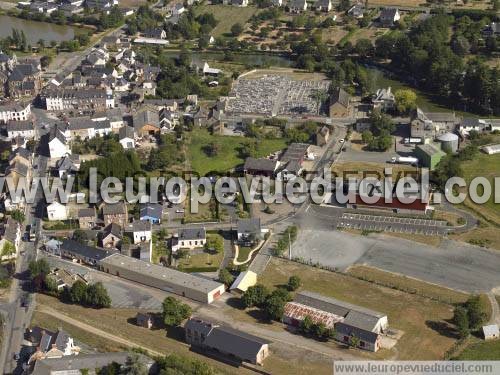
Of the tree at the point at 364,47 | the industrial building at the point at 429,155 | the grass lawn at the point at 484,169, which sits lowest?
the grass lawn at the point at 484,169

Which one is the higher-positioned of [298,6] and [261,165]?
[298,6]

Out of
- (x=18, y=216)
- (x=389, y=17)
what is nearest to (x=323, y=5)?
(x=389, y=17)

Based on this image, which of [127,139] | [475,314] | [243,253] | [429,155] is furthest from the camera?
[127,139]

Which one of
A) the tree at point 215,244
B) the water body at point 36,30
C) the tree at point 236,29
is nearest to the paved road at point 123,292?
the tree at point 215,244

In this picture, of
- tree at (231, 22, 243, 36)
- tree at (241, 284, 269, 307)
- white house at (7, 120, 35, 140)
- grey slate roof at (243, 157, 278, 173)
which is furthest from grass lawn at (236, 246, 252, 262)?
tree at (231, 22, 243, 36)

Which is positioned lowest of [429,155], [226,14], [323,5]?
[429,155]

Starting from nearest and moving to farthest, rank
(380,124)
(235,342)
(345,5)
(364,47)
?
(235,342) → (380,124) → (364,47) → (345,5)

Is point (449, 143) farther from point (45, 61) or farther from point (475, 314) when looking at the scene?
point (45, 61)

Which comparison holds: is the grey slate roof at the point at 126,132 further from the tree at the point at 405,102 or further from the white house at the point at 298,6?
the white house at the point at 298,6
